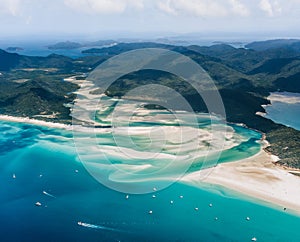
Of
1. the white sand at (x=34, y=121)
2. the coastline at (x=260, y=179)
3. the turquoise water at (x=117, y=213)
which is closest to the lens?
the turquoise water at (x=117, y=213)

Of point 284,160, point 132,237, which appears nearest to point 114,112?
point 284,160

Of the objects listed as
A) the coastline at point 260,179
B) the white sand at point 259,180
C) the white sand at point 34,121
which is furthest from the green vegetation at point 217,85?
the white sand at point 259,180

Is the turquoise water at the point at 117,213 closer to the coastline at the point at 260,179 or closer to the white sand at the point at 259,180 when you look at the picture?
the coastline at the point at 260,179

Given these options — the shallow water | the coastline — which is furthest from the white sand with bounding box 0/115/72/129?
the shallow water

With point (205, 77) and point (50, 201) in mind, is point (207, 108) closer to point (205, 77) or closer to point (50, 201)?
point (205, 77)

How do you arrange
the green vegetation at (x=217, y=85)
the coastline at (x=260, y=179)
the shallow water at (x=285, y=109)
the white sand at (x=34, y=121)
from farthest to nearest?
the shallow water at (x=285, y=109) → the white sand at (x=34, y=121) → the green vegetation at (x=217, y=85) → the coastline at (x=260, y=179)

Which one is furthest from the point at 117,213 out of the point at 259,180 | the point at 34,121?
the point at 34,121
